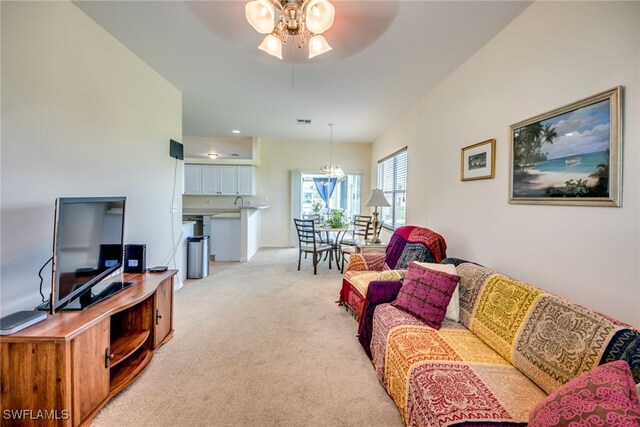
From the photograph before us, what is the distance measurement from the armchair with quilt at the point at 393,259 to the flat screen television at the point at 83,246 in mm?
2033

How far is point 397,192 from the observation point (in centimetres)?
485

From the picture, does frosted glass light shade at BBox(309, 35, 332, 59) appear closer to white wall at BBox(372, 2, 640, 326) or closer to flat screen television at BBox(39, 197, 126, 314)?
white wall at BBox(372, 2, 640, 326)

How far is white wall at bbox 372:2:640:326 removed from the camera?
1.32 metres

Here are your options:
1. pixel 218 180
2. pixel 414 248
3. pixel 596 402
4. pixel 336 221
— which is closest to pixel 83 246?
pixel 596 402

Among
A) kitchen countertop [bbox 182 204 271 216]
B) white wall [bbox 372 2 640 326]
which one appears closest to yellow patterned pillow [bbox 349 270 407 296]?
white wall [bbox 372 2 640 326]

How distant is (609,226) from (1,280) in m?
3.38

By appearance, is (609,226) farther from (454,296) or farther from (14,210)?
(14,210)

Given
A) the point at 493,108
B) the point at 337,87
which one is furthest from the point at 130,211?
the point at 493,108

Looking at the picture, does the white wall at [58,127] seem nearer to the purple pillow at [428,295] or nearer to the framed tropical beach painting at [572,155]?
the purple pillow at [428,295]

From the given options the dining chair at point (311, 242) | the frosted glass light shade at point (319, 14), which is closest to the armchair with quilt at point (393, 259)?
the dining chair at point (311, 242)

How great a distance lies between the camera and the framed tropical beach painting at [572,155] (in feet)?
4.48

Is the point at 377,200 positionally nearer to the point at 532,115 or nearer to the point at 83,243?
the point at 532,115

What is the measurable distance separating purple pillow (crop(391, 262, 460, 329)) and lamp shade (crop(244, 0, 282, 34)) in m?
2.00

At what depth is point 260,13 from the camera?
1527 millimetres
